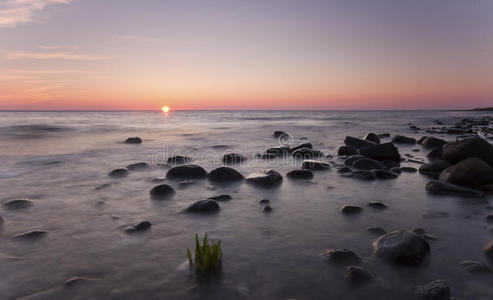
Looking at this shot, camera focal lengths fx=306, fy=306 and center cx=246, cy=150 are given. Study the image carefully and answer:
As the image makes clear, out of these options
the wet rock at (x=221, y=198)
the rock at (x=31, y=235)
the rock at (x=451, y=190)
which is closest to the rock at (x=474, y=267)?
the rock at (x=451, y=190)

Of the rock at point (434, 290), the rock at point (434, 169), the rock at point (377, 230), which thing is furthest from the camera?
the rock at point (434, 169)

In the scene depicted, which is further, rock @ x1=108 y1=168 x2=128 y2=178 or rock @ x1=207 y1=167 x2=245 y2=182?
rock @ x1=108 y1=168 x2=128 y2=178

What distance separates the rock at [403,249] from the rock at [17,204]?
5143 millimetres

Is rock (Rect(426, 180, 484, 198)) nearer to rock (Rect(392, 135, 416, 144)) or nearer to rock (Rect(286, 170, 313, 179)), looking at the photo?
rock (Rect(286, 170, 313, 179))

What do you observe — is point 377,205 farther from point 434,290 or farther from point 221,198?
point 221,198

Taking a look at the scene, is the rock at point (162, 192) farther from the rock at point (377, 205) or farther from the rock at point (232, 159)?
the rock at point (232, 159)

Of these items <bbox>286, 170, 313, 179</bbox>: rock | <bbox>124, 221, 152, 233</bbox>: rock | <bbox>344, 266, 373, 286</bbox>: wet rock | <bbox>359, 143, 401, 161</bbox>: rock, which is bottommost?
<bbox>124, 221, 152, 233</bbox>: rock

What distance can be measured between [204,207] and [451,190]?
4.28 meters

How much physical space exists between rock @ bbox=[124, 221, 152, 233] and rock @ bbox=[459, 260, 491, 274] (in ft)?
11.4

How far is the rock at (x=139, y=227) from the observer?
3826 millimetres

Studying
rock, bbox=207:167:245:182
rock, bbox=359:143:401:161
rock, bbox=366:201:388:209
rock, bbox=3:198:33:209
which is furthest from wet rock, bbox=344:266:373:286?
rock, bbox=359:143:401:161

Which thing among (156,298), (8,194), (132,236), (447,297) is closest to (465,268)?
(447,297)

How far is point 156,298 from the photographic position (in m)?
2.49

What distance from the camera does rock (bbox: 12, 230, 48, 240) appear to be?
3.61 m
